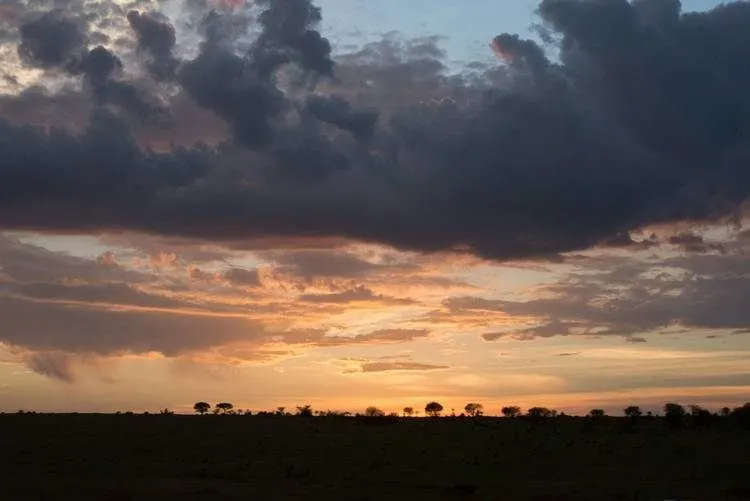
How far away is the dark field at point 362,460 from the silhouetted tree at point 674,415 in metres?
1.02

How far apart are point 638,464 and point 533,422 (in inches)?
978

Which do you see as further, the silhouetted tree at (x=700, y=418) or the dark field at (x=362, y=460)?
the silhouetted tree at (x=700, y=418)

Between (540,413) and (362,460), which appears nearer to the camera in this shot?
(362,460)

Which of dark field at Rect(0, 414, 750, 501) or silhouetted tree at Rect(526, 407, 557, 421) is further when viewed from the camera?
silhouetted tree at Rect(526, 407, 557, 421)

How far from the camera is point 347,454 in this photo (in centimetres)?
5631

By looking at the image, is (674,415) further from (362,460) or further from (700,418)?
(362,460)

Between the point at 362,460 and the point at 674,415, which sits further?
the point at 674,415

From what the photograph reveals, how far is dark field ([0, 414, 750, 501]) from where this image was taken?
4231 centimetres

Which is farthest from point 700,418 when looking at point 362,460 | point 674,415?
point 362,460

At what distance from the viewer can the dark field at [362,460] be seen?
1666 inches

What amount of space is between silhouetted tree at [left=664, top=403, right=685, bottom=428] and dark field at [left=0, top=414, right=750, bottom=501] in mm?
1022

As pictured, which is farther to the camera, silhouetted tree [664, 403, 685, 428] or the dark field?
silhouetted tree [664, 403, 685, 428]

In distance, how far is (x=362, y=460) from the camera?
53.8 meters

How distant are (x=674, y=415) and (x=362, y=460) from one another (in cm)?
3254
